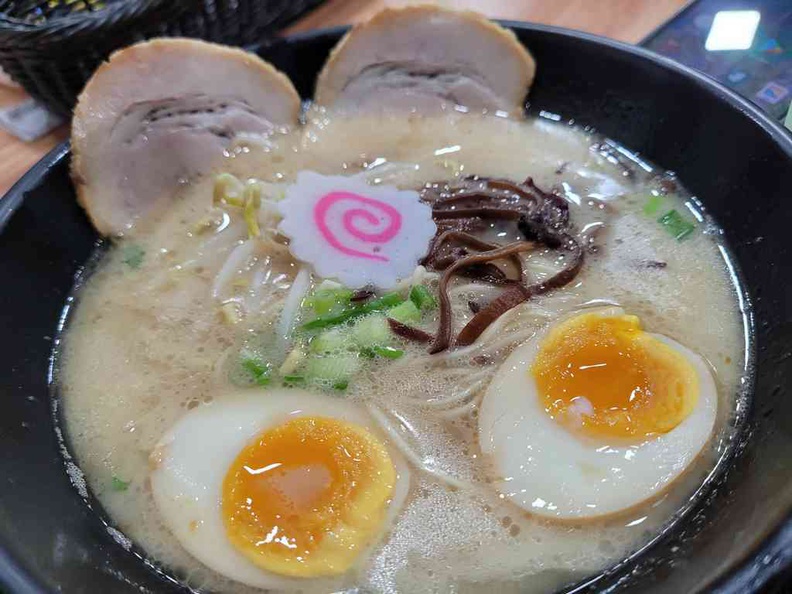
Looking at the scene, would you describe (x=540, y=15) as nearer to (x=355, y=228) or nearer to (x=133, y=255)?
(x=355, y=228)

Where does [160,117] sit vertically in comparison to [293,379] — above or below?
above

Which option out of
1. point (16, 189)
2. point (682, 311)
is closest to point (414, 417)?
point (682, 311)

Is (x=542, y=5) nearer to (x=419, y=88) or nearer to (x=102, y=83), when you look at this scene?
(x=419, y=88)

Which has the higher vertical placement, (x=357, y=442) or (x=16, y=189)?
(x=16, y=189)

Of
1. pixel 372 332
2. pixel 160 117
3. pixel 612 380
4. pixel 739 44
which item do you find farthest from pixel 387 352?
pixel 739 44

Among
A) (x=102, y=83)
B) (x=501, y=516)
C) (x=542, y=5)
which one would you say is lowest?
(x=501, y=516)

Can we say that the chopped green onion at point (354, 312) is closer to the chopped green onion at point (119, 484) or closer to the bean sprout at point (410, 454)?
the bean sprout at point (410, 454)
